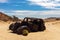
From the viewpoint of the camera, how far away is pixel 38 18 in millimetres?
22750

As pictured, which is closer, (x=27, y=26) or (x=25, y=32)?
(x=25, y=32)

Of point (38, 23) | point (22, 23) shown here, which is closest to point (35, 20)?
→ point (38, 23)

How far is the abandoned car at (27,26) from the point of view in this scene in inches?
771

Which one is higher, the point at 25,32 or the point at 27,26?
the point at 27,26

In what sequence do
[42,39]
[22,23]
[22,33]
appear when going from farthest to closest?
[22,23] → [22,33] → [42,39]

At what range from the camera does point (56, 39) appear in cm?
1606

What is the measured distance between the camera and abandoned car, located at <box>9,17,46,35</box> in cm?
1958

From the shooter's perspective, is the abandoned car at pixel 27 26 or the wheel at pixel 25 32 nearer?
the wheel at pixel 25 32

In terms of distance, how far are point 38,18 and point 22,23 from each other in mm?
2592

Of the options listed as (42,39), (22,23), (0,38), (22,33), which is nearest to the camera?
(0,38)

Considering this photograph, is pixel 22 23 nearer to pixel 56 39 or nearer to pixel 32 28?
pixel 32 28

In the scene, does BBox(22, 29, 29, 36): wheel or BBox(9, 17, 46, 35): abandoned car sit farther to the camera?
BBox(9, 17, 46, 35): abandoned car

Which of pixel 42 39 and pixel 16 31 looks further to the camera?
pixel 16 31

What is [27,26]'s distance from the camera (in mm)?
20516
